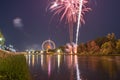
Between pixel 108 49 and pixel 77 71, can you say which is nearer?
pixel 77 71

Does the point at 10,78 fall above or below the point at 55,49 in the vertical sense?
below

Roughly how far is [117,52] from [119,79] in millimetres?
74876

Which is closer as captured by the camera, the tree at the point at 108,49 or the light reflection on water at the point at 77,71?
the light reflection on water at the point at 77,71

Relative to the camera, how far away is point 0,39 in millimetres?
109625

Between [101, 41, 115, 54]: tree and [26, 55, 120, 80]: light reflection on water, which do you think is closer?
[26, 55, 120, 80]: light reflection on water

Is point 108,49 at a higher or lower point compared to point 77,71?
higher

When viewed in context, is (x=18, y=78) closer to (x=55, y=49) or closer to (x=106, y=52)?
(x=106, y=52)

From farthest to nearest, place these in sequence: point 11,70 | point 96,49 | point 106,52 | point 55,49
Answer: point 55,49
point 96,49
point 106,52
point 11,70

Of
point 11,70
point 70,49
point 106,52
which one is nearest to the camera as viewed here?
point 11,70

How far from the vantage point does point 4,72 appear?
11898 mm

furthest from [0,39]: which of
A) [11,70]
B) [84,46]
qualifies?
[11,70]

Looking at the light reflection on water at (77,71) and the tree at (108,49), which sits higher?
the tree at (108,49)

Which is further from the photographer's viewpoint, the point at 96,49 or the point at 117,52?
the point at 96,49

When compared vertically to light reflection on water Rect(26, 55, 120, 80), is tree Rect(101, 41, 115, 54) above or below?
above
